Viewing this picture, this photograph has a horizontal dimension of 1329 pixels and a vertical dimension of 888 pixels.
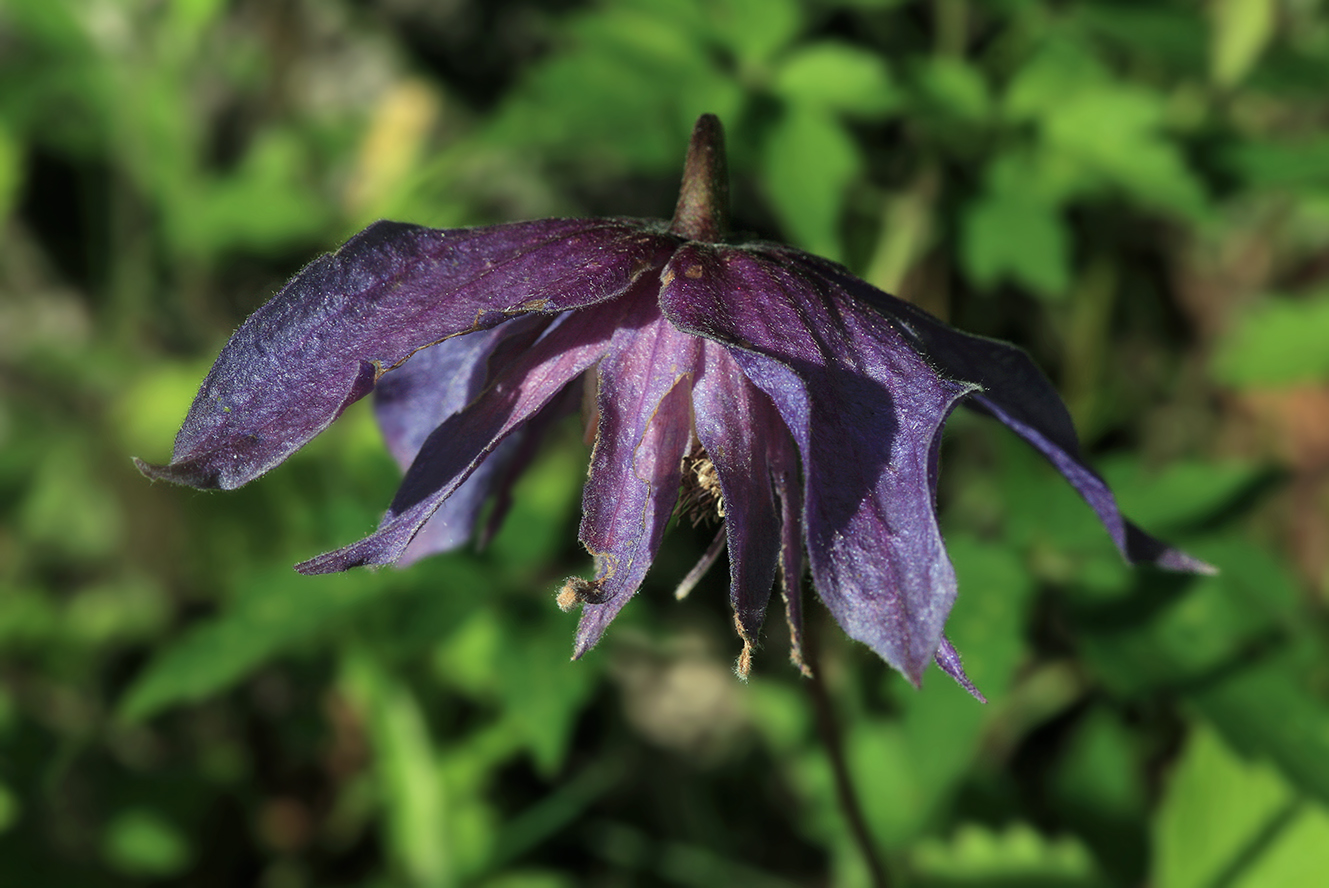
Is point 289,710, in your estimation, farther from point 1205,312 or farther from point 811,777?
point 1205,312

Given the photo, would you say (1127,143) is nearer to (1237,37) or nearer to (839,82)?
(1237,37)

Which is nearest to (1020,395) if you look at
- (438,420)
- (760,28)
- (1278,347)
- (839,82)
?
(438,420)

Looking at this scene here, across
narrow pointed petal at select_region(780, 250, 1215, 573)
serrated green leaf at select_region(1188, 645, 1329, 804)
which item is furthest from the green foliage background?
narrow pointed petal at select_region(780, 250, 1215, 573)

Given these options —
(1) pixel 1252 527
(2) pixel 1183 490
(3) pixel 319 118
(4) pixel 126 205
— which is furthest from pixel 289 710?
(1) pixel 1252 527

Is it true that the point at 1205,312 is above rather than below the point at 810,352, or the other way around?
below

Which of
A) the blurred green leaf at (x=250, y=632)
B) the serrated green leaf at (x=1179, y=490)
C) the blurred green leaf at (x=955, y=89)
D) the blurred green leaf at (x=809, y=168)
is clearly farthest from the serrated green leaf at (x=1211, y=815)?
the blurred green leaf at (x=250, y=632)

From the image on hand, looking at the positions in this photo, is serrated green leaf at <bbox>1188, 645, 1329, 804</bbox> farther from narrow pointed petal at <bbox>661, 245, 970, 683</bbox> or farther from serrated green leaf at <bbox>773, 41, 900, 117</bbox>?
serrated green leaf at <bbox>773, 41, 900, 117</bbox>
